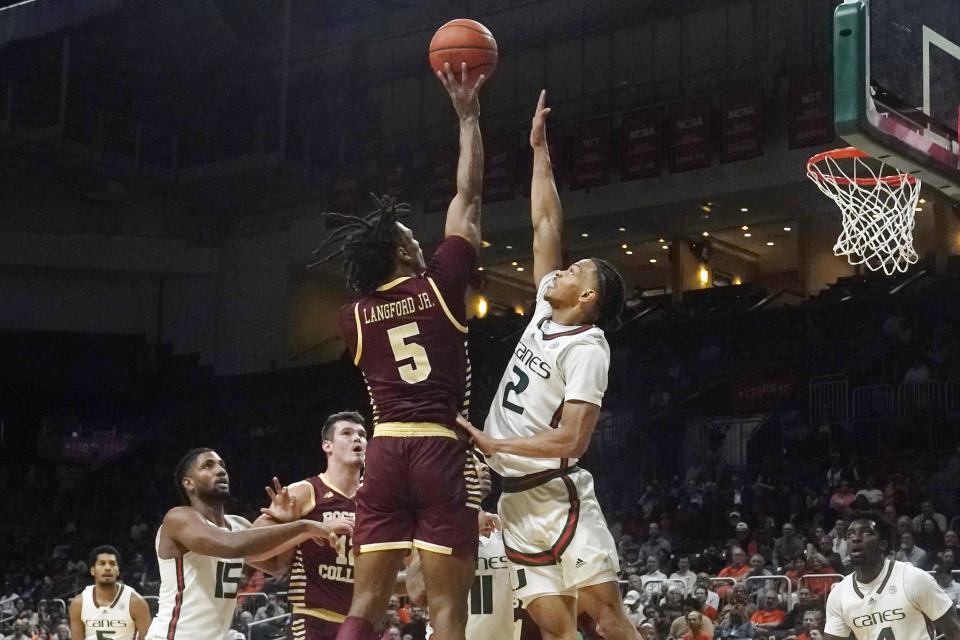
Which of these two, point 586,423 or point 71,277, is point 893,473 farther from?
point 71,277

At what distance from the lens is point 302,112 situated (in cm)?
2688

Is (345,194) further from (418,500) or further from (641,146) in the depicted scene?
(418,500)

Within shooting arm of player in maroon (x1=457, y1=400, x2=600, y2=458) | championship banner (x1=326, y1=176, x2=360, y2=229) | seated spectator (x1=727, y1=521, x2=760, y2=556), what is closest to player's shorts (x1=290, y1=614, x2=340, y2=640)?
shooting arm of player in maroon (x1=457, y1=400, x2=600, y2=458)

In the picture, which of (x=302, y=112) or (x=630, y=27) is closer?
(x=630, y=27)

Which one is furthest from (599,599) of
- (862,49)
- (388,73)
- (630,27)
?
(388,73)


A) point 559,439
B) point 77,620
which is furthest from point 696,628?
point 559,439

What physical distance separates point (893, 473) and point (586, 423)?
12135mm

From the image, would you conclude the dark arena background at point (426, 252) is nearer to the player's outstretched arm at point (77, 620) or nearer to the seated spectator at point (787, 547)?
the seated spectator at point (787, 547)

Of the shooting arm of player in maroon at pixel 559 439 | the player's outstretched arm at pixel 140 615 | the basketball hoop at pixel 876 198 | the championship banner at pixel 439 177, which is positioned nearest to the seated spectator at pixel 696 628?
the basketball hoop at pixel 876 198

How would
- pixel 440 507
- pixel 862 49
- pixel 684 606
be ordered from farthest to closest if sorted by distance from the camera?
pixel 684 606 < pixel 862 49 < pixel 440 507

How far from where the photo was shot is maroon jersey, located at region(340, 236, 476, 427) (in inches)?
204

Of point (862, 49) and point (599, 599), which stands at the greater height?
point (862, 49)

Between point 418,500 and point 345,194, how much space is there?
21062 millimetres

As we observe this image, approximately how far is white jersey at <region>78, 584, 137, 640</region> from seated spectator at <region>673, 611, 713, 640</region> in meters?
4.29
